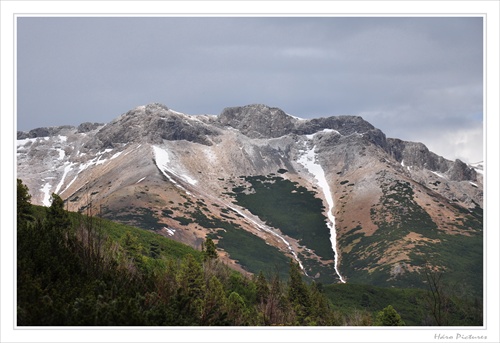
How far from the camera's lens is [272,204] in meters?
170

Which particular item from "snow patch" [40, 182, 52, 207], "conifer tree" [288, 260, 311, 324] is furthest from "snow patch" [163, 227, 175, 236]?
"snow patch" [40, 182, 52, 207]

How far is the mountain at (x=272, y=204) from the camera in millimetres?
124312

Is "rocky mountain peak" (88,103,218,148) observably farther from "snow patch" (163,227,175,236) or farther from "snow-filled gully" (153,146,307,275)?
"snow patch" (163,227,175,236)

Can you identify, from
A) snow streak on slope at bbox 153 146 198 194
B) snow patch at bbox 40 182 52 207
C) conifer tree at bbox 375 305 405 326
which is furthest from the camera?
snow patch at bbox 40 182 52 207

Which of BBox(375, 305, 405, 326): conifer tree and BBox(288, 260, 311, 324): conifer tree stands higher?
BBox(288, 260, 311, 324): conifer tree

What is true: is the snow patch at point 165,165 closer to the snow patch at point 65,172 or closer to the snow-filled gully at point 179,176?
the snow-filled gully at point 179,176

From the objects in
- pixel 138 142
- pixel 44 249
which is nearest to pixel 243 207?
pixel 138 142

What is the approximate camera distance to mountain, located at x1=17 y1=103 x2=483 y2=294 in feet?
408

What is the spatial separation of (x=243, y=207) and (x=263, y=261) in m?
43.3

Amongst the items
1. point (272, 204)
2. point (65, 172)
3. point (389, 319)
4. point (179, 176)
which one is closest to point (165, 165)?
point (179, 176)

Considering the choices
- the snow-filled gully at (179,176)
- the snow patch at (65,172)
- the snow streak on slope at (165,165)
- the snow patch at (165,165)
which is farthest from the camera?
the snow patch at (65,172)

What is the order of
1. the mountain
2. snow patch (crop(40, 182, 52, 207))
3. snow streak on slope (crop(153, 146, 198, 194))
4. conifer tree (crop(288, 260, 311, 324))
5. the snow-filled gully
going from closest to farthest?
conifer tree (crop(288, 260, 311, 324)) < the mountain < the snow-filled gully < snow streak on slope (crop(153, 146, 198, 194)) < snow patch (crop(40, 182, 52, 207))

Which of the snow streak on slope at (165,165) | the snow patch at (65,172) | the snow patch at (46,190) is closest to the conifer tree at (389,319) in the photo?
the snow streak on slope at (165,165)

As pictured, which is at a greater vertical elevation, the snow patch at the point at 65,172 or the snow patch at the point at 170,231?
the snow patch at the point at 65,172
